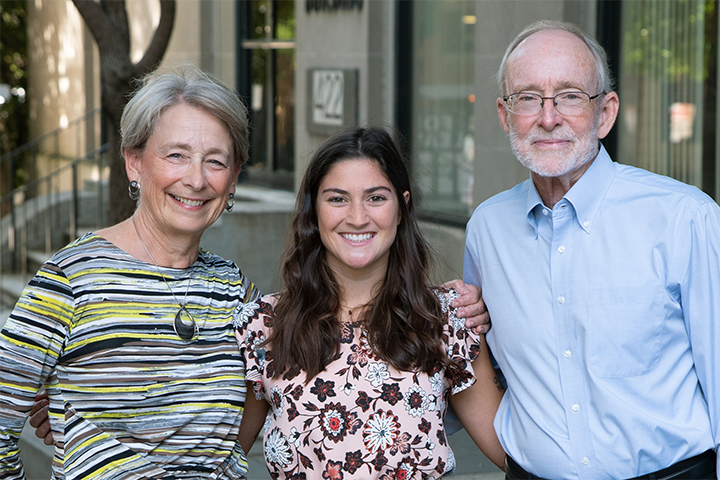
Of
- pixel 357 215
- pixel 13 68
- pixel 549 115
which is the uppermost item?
pixel 13 68

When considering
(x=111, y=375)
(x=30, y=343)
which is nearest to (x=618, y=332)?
(x=111, y=375)

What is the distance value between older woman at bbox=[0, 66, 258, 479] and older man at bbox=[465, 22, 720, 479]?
38.9 inches

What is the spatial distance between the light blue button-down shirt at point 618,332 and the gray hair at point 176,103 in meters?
1.15

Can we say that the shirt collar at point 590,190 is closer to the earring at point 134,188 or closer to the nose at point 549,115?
the nose at point 549,115

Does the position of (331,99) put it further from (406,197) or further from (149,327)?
(149,327)

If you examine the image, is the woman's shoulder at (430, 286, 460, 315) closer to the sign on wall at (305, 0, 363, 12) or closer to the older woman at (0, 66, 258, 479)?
the older woman at (0, 66, 258, 479)

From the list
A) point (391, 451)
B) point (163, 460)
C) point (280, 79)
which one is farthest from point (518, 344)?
point (280, 79)

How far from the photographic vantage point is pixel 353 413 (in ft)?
8.96

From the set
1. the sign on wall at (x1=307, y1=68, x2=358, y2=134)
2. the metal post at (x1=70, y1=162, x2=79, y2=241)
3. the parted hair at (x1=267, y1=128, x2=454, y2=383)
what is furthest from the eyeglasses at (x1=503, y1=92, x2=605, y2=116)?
the metal post at (x1=70, y1=162, x2=79, y2=241)

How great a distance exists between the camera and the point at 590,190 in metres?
2.69

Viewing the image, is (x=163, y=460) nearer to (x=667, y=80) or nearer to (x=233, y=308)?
(x=233, y=308)

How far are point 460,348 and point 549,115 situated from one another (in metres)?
0.87

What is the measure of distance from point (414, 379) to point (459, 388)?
22 cm

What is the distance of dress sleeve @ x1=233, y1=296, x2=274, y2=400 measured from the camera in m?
2.86
